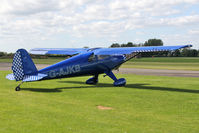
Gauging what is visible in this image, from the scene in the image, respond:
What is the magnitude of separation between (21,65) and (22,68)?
178mm

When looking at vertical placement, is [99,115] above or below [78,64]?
below

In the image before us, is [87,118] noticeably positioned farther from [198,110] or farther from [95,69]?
[95,69]

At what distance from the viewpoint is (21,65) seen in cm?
1330

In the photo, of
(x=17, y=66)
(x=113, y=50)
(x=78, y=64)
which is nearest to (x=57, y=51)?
(x=78, y=64)

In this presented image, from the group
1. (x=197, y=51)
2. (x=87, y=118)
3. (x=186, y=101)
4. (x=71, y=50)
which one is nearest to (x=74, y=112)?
(x=87, y=118)

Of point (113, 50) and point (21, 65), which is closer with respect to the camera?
point (21, 65)

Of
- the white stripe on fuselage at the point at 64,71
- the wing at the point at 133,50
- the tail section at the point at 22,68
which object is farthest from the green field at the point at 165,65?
the tail section at the point at 22,68

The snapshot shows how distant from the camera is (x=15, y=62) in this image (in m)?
13.2

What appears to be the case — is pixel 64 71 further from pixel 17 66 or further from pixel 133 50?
pixel 133 50

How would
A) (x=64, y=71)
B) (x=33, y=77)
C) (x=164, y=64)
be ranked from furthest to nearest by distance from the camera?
(x=164, y=64), (x=64, y=71), (x=33, y=77)

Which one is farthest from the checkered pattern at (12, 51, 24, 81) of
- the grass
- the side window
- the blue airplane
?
the side window

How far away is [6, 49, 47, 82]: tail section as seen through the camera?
13195 mm

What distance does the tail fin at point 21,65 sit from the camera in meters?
13.2

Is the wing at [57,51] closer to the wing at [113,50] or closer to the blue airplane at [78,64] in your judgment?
the wing at [113,50]
